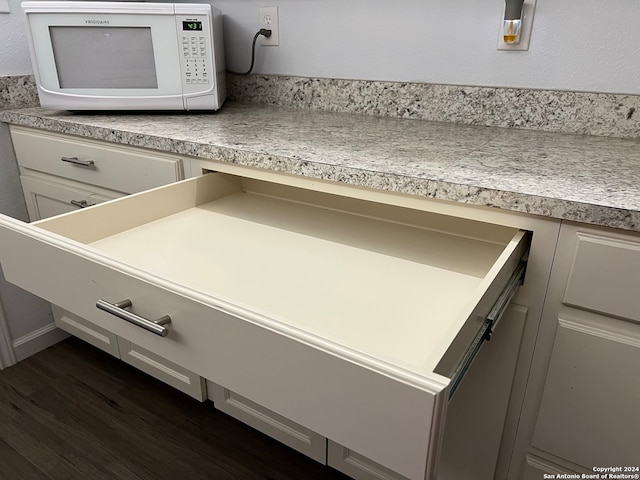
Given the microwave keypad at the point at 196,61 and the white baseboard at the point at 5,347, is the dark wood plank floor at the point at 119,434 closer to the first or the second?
the white baseboard at the point at 5,347

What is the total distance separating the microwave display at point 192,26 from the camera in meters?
1.26

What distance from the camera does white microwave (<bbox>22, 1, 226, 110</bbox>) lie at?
125 cm

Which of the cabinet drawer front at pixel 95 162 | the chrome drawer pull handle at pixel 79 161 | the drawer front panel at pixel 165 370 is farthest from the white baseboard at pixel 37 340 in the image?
the chrome drawer pull handle at pixel 79 161

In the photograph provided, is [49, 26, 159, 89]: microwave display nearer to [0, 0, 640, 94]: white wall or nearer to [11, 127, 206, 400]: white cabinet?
[11, 127, 206, 400]: white cabinet

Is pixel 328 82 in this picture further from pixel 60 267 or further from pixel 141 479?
pixel 141 479

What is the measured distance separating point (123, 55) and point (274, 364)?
1121mm

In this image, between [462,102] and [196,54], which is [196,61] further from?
[462,102]

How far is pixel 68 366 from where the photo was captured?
64.4 inches

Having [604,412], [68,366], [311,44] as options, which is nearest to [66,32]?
[311,44]

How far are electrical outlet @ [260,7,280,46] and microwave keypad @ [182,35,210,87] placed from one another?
0.29 metres

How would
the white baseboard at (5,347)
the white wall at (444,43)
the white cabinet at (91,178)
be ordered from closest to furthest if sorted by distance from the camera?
the white wall at (444,43) → the white cabinet at (91,178) → the white baseboard at (5,347)

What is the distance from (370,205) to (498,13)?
556 mm

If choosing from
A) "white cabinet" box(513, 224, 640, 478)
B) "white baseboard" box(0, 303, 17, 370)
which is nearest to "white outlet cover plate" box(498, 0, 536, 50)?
"white cabinet" box(513, 224, 640, 478)

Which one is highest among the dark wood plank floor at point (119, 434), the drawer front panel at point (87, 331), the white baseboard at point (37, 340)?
the drawer front panel at point (87, 331)
